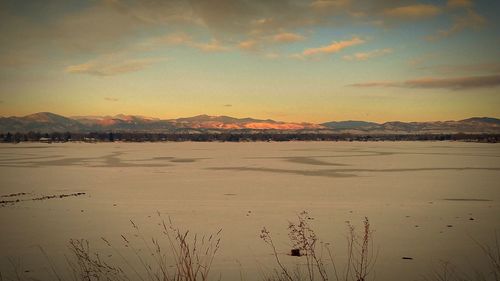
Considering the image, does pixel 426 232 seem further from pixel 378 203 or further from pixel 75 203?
pixel 75 203

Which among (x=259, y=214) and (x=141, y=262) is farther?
(x=259, y=214)

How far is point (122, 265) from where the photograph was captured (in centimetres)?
707

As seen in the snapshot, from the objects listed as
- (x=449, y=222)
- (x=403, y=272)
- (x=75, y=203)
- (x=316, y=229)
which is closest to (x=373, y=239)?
(x=316, y=229)

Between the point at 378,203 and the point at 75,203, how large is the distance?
1029cm

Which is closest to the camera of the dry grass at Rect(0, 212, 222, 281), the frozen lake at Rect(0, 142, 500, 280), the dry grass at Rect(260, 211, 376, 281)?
the dry grass at Rect(260, 211, 376, 281)

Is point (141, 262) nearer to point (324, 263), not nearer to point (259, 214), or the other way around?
point (324, 263)

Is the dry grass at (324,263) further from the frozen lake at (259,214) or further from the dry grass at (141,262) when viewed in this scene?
the dry grass at (141,262)

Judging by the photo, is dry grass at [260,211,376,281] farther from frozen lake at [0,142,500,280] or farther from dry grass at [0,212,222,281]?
dry grass at [0,212,222,281]

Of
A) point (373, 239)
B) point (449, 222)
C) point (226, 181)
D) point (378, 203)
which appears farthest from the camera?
point (226, 181)

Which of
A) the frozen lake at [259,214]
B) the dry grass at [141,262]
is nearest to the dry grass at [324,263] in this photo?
the frozen lake at [259,214]

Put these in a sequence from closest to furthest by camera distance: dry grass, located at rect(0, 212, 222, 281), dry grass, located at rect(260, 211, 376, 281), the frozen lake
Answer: dry grass, located at rect(260, 211, 376, 281) → dry grass, located at rect(0, 212, 222, 281) → the frozen lake

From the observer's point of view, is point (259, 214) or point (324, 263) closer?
point (324, 263)

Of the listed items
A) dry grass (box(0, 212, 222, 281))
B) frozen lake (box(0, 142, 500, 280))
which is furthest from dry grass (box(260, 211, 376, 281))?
dry grass (box(0, 212, 222, 281))

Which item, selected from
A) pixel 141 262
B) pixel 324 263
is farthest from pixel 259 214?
pixel 141 262
